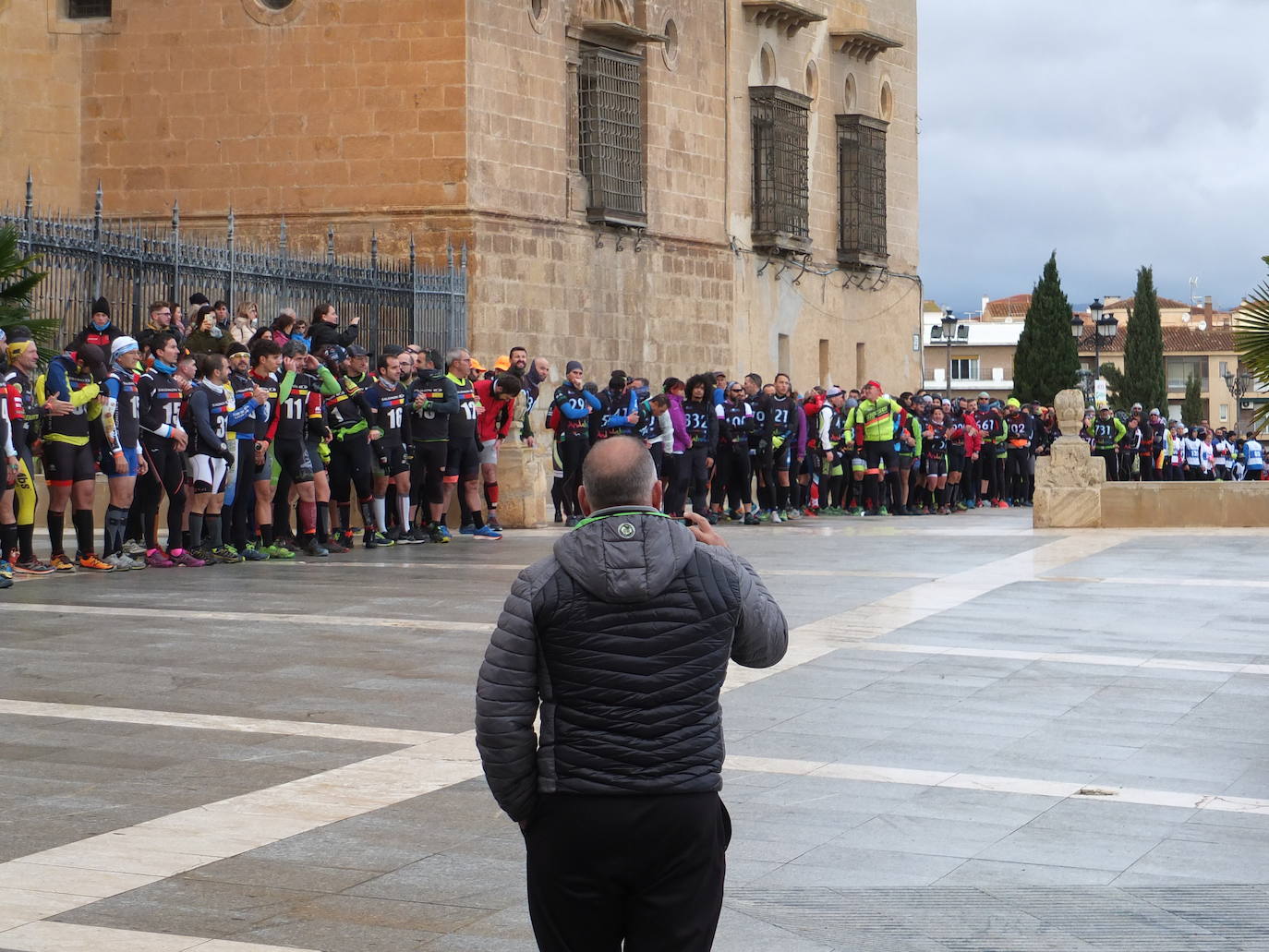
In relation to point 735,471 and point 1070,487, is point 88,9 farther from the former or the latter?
point 1070,487

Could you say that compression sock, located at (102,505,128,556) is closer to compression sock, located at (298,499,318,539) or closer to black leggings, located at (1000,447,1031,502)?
compression sock, located at (298,499,318,539)

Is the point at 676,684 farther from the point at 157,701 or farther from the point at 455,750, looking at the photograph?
the point at 157,701

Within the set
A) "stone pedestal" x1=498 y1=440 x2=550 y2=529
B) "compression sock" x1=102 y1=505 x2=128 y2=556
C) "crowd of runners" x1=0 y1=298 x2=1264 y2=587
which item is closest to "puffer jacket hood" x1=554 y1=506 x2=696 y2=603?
"crowd of runners" x1=0 y1=298 x2=1264 y2=587

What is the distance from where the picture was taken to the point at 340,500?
19.1 m

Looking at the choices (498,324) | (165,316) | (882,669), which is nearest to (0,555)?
(165,316)

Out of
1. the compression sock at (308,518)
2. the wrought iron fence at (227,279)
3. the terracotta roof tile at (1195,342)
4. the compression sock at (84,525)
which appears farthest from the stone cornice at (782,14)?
the terracotta roof tile at (1195,342)

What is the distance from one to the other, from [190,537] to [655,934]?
1326cm

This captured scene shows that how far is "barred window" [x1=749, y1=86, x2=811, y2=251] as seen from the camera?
37.1 m

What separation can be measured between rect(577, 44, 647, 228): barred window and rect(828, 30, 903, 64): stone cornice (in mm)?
9557

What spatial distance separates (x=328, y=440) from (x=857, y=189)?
2507 centimetres

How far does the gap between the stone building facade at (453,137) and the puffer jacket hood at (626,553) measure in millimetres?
23916

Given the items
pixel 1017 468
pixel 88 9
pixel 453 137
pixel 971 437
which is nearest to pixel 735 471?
pixel 453 137

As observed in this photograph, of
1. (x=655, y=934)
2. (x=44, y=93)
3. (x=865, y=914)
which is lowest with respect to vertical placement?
(x=865, y=914)

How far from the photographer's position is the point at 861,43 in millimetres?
41438
